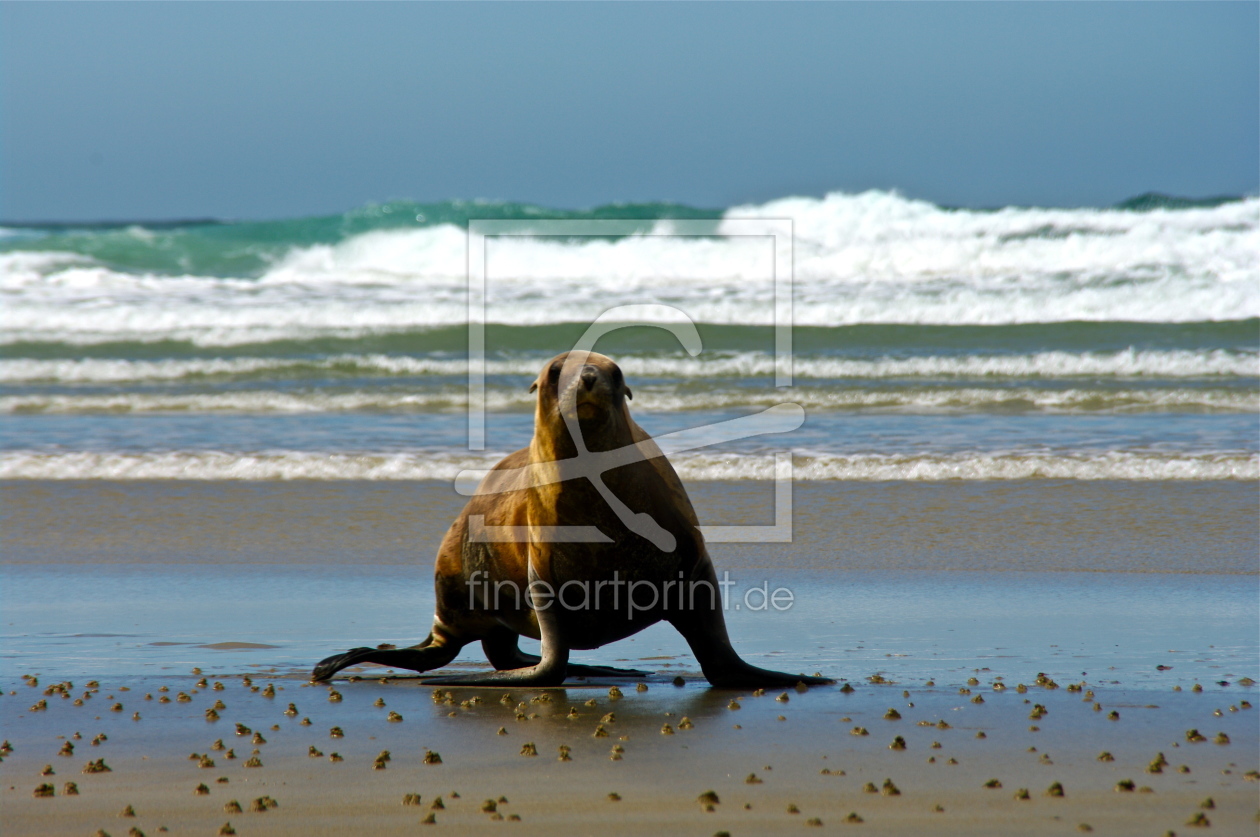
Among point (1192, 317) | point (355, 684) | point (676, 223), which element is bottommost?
point (355, 684)

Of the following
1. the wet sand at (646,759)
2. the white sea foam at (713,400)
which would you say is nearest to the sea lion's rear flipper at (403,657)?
the wet sand at (646,759)

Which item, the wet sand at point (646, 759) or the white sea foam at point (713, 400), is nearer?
the wet sand at point (646, 759)

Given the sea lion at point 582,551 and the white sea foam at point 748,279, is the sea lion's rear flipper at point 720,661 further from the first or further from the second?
the white sea foam at point 748,279

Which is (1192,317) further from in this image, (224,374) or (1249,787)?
(1249,787)

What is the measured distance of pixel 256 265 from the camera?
109 ft

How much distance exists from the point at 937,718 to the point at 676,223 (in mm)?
27355

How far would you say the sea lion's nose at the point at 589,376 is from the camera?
4613 mm

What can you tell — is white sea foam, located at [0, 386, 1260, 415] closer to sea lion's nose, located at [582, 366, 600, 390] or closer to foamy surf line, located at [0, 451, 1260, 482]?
foamy surf line, located at [0, 451, 1260, 482]

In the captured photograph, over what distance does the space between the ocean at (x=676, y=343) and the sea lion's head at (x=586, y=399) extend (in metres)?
6.00

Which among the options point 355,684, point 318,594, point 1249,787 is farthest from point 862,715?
point 318,594

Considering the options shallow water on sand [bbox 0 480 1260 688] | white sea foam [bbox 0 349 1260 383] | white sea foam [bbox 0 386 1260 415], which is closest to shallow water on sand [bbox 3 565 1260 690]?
shallow water on sand [bbox 0 480 1260 688]

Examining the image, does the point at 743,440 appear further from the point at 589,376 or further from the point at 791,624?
the point at 589,376

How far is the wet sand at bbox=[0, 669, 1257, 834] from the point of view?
3506 mm

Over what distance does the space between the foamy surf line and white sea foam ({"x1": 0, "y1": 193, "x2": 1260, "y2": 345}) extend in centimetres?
1084
